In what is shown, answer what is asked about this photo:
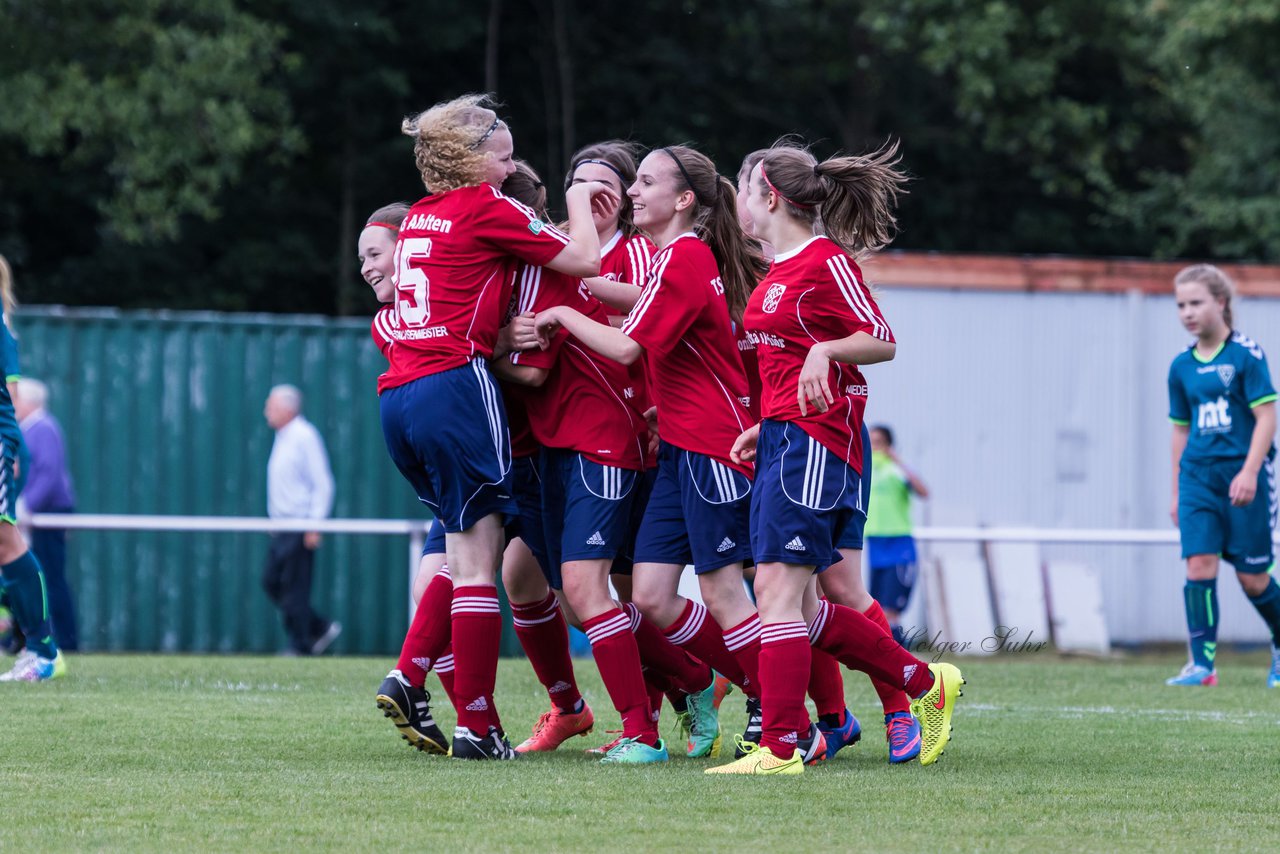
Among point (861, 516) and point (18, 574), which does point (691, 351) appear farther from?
point (18, 574)

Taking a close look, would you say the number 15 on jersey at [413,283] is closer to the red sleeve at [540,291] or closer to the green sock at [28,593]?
the red sleeve at [540,291]

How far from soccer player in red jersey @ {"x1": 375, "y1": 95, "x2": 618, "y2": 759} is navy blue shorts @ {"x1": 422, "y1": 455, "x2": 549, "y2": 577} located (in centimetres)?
22

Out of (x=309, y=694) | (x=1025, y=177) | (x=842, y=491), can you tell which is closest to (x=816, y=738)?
(x=842, y=491)

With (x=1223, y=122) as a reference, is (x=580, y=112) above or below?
above

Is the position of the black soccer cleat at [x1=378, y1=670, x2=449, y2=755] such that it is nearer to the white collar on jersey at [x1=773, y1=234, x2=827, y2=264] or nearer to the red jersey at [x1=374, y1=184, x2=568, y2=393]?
the red jersey at [x1=374, y1=184, x2=568, y2=393]

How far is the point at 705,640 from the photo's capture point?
230 inches

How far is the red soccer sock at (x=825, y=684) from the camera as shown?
5957 mm

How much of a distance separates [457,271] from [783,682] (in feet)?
5.42

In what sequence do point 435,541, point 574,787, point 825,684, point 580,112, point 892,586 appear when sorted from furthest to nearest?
point 580,112
point 892,586
point 435,541
point 825,684
point 574,787

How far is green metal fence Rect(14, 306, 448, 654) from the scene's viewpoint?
14484 millimetres

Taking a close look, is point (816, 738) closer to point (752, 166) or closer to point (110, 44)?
point (752, 166)

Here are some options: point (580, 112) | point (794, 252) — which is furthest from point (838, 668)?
point (580, 112)

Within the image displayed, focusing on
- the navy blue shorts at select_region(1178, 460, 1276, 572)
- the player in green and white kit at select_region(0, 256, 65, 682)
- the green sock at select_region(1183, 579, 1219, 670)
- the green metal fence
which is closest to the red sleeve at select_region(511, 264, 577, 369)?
the player in green and white kit at select_region(0, 256, 65, 682)

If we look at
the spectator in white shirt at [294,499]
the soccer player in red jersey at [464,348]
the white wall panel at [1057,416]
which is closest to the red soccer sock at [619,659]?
the soccer player in red jersey at [464,348]
